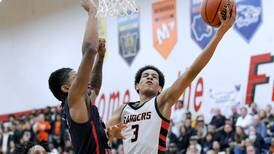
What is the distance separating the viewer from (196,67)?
417 centimetres

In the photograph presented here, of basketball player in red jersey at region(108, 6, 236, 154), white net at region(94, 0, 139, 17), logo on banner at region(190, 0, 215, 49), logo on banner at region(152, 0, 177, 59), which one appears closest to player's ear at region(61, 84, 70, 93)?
basketball player in red jersey at region(108, 6, 236, 154)

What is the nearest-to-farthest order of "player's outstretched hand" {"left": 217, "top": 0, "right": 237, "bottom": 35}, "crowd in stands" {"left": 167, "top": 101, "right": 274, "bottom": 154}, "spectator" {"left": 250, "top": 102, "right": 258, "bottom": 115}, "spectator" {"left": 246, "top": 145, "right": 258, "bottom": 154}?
"player's outstretched hand" {"left": 217, "top": 0, "right": 237, "bottom": 35}
"spectator" {"left": 246, "top": 145, "right": 258, "bottom": 154}
"crowd in stands" {"left": 167, "top": 101, "right": 274, "bottom": 154}
"spectator" {"left": 250, "top": 102, "right": 258, "bottom": 115}

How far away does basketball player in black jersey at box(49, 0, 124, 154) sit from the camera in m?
3.79

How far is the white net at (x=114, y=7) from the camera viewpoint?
6391 millimetres

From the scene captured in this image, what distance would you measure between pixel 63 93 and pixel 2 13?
19.5m

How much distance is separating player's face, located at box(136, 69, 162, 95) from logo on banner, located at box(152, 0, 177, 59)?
11658 millimetres

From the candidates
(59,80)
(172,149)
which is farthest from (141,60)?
(59,80)

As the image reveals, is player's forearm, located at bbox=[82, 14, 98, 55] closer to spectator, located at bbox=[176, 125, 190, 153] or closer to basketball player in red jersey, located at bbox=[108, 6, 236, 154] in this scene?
basketball player in red jersey, located at bbox=[108, 6, 236, 154]

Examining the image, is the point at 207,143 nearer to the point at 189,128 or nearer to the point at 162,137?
the point at 189,128

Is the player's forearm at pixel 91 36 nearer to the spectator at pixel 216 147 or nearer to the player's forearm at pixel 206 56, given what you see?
the player's forearm at pixel 206 56

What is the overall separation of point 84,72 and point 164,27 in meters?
13.2

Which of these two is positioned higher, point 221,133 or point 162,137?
point 162,137

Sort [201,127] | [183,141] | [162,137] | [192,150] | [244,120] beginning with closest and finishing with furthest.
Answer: [162,137]
[192,150]
[244,120]
[183,141]
[201,127]

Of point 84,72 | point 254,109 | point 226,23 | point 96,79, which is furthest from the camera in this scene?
point 254,109
